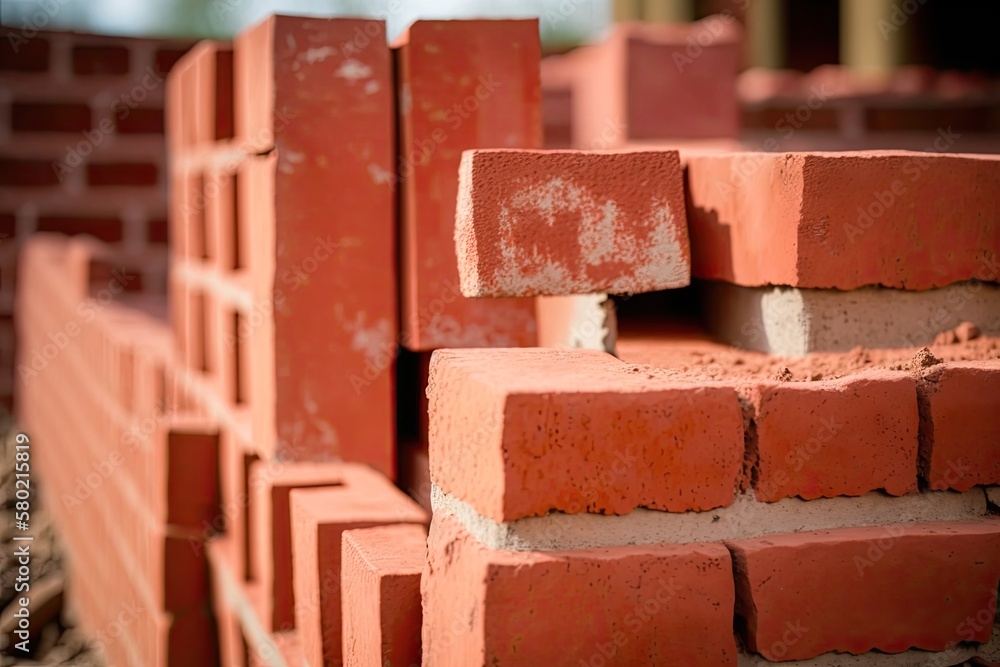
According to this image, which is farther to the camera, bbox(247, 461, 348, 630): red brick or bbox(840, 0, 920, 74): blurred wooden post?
bbox(840, 0, 920, 74): blurred wooden post

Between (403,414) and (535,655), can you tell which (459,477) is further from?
(403,414)

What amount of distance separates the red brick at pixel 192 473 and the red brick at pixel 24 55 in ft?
22.6

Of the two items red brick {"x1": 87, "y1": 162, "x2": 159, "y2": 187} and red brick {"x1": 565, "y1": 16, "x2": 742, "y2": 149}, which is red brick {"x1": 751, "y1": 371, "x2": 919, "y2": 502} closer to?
red brick {"x1": 565, "y1": 16, "x2": 742, "y2": 149}

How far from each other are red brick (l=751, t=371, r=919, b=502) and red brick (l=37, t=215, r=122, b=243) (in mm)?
9103

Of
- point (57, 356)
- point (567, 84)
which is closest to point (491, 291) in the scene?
point (567, 84)

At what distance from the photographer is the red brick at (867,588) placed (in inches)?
76.4

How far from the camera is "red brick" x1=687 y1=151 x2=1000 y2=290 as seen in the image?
2344 mm

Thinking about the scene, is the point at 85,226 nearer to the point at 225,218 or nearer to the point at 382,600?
the point at 225,218

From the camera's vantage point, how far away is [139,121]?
407 inches

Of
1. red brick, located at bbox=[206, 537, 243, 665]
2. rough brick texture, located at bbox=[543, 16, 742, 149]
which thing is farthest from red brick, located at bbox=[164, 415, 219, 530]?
rough brick texture, located at bbox=[543, 16, 742, 149]

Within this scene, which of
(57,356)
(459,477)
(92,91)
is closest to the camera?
(459,477)

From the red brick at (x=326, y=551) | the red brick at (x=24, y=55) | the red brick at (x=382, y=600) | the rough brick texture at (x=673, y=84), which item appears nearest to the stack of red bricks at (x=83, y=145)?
the red brick at (x=24, y=55)

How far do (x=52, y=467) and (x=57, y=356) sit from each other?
0.85 metres

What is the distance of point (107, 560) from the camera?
5949 millimetres
